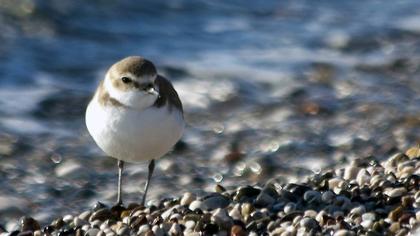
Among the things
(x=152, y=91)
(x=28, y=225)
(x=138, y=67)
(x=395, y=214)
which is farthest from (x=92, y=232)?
(x=395, y=214)

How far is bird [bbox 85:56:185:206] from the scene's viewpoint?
6754mm

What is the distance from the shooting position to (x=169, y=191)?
884cm

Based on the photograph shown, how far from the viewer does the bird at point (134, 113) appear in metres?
6.75

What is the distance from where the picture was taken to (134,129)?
6.77 metres

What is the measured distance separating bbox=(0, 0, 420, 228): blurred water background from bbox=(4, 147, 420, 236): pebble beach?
131cm

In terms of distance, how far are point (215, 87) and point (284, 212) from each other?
5.61 metres

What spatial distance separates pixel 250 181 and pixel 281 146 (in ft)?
3.12

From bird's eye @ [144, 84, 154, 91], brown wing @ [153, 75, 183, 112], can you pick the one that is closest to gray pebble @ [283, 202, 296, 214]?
brown wing @ [153, 75, 183, 112]

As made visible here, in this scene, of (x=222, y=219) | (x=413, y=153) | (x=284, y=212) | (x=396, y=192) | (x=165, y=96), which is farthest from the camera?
(x=413, y=153)

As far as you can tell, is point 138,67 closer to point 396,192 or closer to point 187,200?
point 187,200

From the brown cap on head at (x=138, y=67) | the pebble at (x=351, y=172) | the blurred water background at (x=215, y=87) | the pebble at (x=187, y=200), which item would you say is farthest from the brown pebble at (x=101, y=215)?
the pebble at (x=351, y=172)

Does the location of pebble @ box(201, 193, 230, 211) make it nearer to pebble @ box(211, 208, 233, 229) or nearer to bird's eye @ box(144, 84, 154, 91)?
pebble @ box(211, 208, 233, 229)

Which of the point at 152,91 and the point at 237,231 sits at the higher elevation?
the point at 152,91

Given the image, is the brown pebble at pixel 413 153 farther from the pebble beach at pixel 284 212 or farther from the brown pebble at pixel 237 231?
the brown pebble at pixel 237 231
